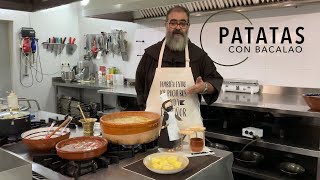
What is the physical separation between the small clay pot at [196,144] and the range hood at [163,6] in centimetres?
157

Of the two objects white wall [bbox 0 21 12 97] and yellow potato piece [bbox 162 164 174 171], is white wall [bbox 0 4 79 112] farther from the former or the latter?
yellow potato piece [bbox 162 164 174 171]

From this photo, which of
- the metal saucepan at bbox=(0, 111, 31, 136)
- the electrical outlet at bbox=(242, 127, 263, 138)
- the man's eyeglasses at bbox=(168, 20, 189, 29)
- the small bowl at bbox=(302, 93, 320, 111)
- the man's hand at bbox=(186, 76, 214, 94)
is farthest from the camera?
the electrical outlet at bbox=(242, 127, 263, 138)

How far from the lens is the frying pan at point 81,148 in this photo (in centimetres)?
114

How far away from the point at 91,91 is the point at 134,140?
3.68m

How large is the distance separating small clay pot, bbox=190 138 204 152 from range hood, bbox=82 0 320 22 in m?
1.57

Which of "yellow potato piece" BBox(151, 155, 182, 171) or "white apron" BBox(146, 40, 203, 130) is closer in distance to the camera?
"yellow potato piece" BBox(151, 155, 182, 171)

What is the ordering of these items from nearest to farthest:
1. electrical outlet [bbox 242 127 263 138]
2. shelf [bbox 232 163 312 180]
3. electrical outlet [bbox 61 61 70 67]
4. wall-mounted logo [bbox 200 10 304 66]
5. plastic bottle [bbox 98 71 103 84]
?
shelf [bbox 232 163 312 180] → electrical outlet [bbox 242 127 263 138] → wall-mounted logo [bbox 200 10 304 66] → plastic bottle [bbox 98 71 103 84] → electrical outlet [bbox 61 61 70 67]

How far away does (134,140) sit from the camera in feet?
4.31

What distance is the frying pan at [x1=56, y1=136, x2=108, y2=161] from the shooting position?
1141 mm

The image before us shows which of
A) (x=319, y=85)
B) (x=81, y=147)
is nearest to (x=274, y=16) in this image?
(x=319, y=85)

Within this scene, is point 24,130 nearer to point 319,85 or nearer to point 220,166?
point 220,166

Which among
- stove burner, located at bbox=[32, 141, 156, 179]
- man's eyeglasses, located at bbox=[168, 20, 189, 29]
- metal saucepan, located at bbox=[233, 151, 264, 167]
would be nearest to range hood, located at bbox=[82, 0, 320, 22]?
man's eyeglasses, located at bbox=[168, 20, 189, 29]

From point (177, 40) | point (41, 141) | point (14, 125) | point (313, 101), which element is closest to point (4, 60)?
point (14, 125)

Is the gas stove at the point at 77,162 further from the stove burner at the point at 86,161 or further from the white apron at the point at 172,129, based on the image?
the white apron at the point at 172,129
